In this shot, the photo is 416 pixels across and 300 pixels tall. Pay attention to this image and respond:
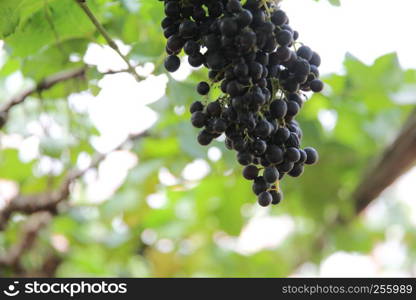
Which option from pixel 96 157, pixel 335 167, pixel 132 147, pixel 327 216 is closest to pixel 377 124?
pixel 335 167

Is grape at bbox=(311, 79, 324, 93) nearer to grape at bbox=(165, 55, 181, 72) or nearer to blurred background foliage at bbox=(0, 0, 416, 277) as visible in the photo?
grape at bbox=(165, 55, 181, 72)

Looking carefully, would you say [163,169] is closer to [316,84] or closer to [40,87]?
[40,87]

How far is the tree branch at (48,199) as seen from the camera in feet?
5.97

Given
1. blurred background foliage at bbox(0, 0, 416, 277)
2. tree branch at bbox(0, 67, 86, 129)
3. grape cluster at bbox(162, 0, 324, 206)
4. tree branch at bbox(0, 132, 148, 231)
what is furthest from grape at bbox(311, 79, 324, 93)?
tree branch at bbox(0, 132, 148, 231)

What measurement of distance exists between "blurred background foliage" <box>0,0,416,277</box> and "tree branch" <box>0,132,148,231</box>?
9cm

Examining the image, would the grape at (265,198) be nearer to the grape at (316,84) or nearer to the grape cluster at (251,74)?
the grape cluster at (251,74)

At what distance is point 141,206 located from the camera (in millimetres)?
2471

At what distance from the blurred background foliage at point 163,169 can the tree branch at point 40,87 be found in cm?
3

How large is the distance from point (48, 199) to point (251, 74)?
1.22m

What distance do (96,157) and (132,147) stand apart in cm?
23

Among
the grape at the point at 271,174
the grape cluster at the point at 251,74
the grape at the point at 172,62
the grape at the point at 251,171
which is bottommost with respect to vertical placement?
the grape at the point at 271,174

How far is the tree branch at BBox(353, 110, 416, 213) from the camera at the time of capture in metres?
2.02

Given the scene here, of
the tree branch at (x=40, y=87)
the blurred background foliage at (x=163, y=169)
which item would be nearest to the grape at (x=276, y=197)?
the blurred background foliage at (x=163, y=169)

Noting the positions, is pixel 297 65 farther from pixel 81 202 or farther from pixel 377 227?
pixel 377 227
